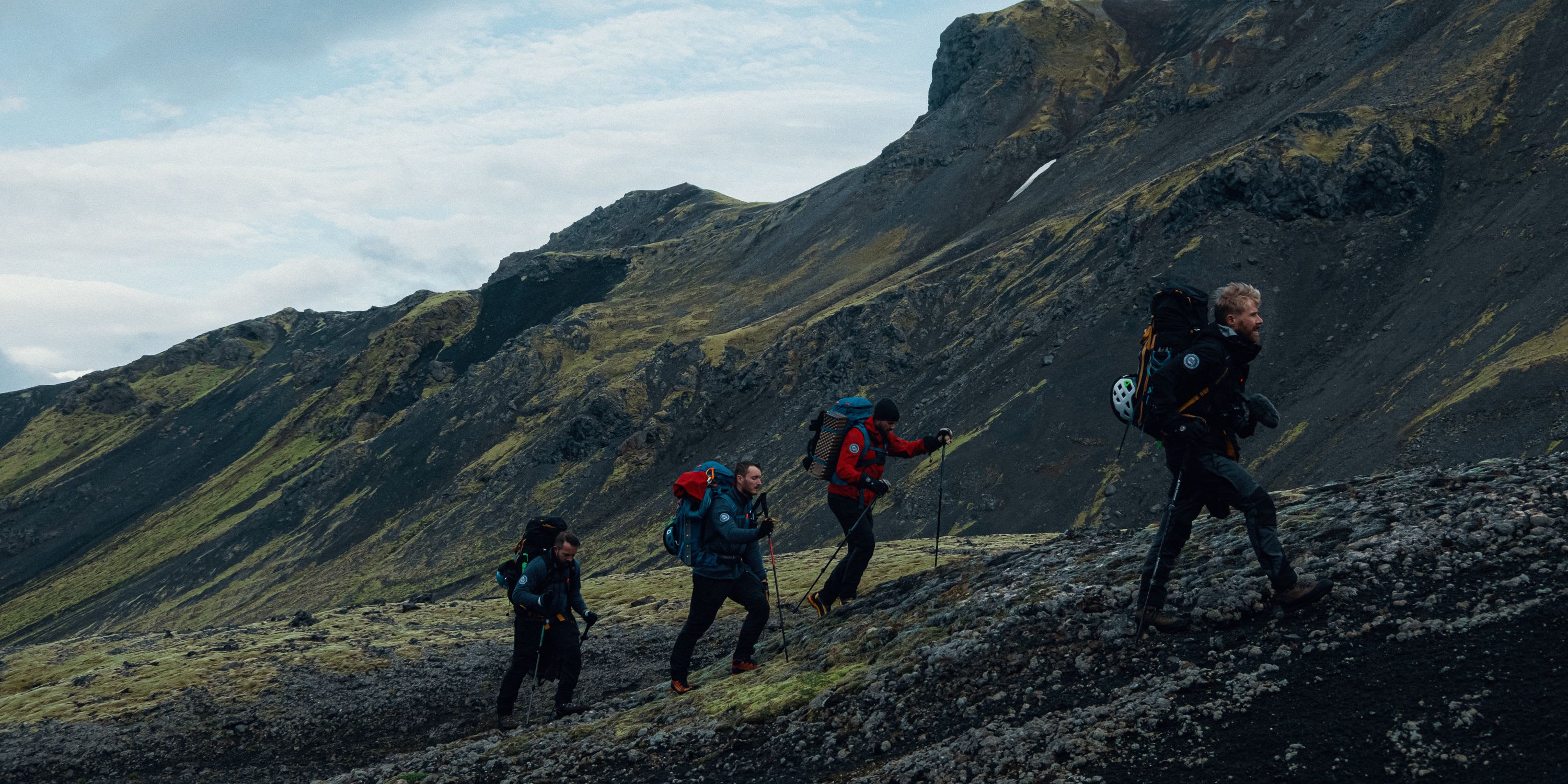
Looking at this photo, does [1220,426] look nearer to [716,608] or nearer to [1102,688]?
[1102,688]

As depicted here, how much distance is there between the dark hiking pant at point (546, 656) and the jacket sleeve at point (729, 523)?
4329 mm

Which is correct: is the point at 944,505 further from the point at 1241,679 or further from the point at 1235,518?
the point at 1241,679

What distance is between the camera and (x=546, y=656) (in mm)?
16984

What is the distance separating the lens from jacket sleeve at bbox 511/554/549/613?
635 inches

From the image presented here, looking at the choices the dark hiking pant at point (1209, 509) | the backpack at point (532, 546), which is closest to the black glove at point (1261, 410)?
the dark hiking pant at point (1209, 509)

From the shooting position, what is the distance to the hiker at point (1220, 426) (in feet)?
32.9

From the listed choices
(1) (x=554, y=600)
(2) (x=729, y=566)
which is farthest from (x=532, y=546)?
(2) (x=729, y=566)

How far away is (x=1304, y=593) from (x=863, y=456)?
7.54 m

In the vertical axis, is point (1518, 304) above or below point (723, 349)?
below

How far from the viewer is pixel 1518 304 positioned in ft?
181

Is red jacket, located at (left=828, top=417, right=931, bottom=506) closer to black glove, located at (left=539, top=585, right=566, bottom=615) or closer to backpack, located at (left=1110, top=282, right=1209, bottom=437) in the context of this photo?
black glove, located at (left=539, top=585, right=566, bottom=615)

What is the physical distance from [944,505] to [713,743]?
179ft

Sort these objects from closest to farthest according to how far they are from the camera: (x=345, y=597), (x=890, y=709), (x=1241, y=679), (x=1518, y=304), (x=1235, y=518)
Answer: (x=1241, y=679) → (x=890, y=709) → (x=1235, y=518) → (x=1518, y=304) → (x=345, y=597)

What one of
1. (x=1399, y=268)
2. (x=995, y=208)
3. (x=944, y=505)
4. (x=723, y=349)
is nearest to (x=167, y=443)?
(x=723, y=349)
